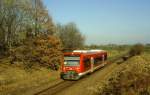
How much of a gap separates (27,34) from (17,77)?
1194 cm

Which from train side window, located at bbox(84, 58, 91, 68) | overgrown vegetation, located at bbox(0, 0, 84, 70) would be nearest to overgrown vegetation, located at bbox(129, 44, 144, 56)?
overgrown vegetation, located at bbox(0, 0, 84, 70)

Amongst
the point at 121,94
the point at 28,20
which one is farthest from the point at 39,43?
the point at 121,94

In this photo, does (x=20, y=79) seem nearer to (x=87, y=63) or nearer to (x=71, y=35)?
(x=87, y=63)

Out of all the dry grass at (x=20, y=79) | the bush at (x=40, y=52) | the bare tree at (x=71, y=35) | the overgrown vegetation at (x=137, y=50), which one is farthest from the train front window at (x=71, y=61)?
the overgrown vegetation at (x=137, y=50)

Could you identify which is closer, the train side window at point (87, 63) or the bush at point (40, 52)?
the train side window at point (87, 63)

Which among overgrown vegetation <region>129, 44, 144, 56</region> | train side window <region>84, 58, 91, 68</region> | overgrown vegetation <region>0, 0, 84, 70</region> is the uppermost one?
overgrown vegetation <region>0, 0, 84, 70</region>

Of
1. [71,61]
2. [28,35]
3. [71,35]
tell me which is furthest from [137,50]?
[71,61]

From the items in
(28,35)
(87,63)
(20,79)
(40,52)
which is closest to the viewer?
(20,79)

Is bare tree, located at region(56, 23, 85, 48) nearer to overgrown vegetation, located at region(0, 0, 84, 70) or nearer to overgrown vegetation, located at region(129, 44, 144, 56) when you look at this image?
overgrown vegetation, located at region(129, 44, 144, 56)

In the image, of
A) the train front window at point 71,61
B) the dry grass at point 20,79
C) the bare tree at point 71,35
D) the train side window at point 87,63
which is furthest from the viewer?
the bare tree at point 71,35

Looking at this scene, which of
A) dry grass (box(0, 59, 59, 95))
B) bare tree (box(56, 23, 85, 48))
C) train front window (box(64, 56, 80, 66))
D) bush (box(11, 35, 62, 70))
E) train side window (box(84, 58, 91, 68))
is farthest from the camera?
bare tree (box(56, 23, 85, 48))

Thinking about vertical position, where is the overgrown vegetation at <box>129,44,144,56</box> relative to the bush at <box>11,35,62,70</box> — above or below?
below

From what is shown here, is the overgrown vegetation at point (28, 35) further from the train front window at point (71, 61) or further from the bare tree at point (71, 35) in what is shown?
the bare tree at point (71, 35)

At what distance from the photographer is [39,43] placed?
129 feet
